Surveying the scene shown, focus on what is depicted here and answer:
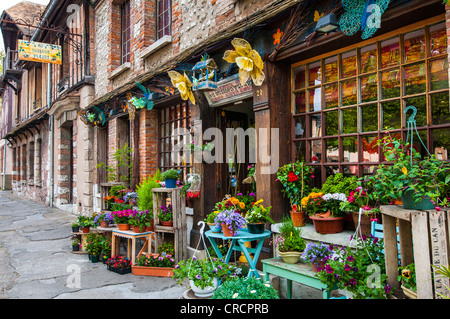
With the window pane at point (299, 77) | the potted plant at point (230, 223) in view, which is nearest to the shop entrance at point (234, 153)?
the window pane at point (299, 77)

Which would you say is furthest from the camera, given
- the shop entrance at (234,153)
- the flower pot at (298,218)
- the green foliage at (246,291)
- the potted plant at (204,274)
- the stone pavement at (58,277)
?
the shop entrance at (234,153)

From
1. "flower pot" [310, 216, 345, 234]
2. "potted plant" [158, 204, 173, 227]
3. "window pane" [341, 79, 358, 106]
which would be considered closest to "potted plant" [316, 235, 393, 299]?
"flower pot" [310, 216, 345, 234]

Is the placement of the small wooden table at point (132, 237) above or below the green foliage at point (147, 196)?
below

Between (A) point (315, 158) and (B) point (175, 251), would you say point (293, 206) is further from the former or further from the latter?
(B) point (175, 251)

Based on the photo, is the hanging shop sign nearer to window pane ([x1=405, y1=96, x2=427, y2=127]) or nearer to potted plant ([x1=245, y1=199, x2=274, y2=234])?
potted plant ([x1=245, y1=199, x2=274, y2=234])

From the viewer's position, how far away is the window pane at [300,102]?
4527mm

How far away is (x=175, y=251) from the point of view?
529 cm

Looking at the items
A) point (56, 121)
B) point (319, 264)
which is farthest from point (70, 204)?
point (319, 264)

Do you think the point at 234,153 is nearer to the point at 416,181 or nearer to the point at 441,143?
the point at 441,143

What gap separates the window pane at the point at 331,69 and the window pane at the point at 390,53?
1.93ft

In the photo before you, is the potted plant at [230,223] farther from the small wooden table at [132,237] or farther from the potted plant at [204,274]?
the small wooden table at [132,237]

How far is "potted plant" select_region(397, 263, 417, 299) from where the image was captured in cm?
226

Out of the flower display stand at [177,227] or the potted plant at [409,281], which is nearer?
the potted plant at [409,281]
